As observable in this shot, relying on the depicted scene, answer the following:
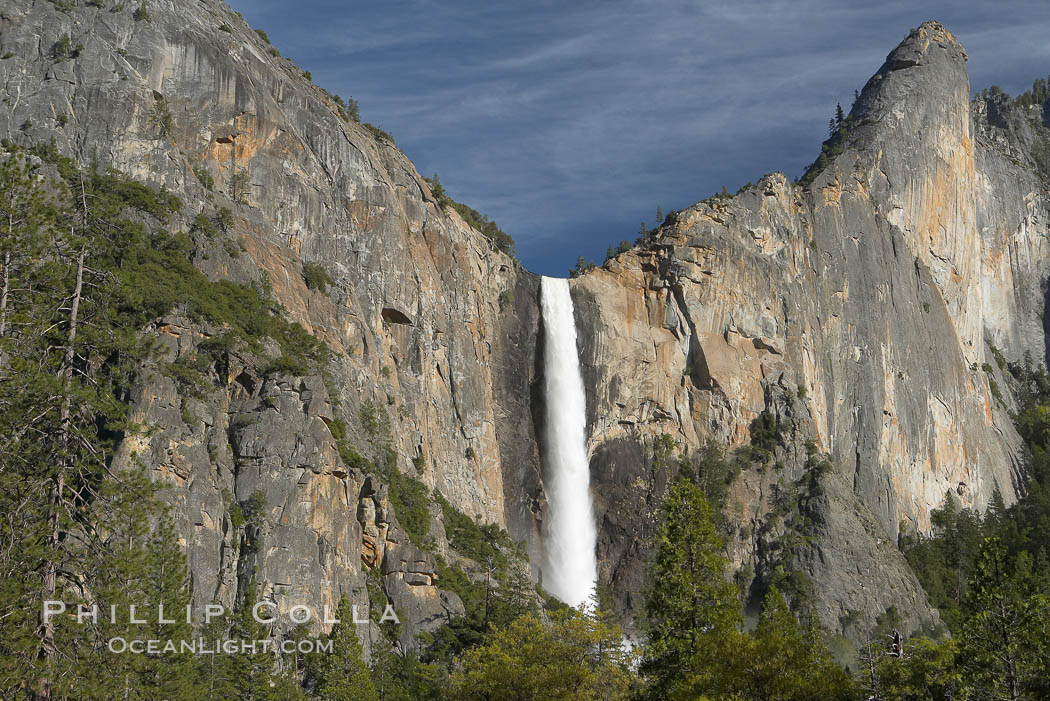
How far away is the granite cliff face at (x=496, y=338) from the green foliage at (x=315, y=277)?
1.53 ft

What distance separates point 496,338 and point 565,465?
36.5 ft

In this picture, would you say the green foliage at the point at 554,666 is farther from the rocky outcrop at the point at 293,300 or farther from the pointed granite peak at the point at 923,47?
the pointed granite peak at the point at 923,47

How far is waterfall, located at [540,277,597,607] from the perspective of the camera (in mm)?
79812

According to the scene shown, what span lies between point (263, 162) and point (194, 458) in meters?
25.3

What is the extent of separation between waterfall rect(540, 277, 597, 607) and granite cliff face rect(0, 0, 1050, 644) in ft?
3.37

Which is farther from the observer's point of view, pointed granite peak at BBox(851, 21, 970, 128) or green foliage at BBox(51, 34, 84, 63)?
pointed granite peak at BBox(851, 21, 970, 128)

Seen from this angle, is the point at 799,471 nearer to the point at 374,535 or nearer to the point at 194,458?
the point at 374,535

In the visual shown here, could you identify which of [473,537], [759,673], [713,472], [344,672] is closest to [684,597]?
[759,673]

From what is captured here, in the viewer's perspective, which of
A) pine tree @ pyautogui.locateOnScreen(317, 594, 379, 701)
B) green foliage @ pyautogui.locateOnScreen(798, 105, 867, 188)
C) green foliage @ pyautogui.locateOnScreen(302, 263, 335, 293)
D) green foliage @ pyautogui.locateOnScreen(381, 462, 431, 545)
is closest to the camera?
pine tree @ pyautogui.locateOnScreen(317, 594, 379, 701)

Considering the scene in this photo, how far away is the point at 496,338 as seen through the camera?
84938mm

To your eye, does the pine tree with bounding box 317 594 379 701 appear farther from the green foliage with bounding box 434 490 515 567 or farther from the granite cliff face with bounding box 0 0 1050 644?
the green foliage with bounding box 434 490 515 567

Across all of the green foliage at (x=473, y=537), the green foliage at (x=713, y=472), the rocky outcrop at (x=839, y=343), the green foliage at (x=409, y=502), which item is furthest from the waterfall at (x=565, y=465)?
the green foliage at (x=409, y=502)

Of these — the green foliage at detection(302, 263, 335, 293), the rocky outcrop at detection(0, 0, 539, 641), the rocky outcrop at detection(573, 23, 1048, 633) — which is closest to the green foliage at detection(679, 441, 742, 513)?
the rocky outcrop at detection(573, 23, 1048, 633)

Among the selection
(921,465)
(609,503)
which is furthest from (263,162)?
(921,465)
